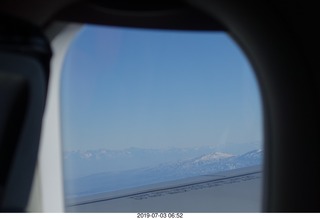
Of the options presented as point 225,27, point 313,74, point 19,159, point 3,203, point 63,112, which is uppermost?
point 225,27

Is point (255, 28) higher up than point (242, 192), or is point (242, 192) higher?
point (255, 28)

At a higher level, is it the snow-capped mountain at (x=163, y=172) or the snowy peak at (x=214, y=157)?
the snowy peak at (x=214, y=157)

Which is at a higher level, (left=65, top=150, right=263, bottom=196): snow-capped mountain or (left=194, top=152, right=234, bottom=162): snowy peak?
(left=194, top=152, right=234, bottom=162): snowy peak

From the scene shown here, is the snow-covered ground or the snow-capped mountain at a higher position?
the snow-capped mountain

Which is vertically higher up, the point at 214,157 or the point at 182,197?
the point at 214,157

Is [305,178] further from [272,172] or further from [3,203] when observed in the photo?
[3,203]

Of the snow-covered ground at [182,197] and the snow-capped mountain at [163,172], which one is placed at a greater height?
the snow-capped mountain at [163,172]

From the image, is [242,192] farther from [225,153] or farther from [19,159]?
[19,159]

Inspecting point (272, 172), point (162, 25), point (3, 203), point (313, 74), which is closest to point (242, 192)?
point (272, 172)

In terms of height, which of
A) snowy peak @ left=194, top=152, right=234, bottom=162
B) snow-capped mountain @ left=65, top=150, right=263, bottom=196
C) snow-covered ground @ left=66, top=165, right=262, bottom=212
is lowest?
snow-covered ground @ left=66, top=165, right=262, bottom=212

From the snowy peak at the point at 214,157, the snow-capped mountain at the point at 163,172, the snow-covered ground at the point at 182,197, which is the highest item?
the snowy peak at the point at 214,157

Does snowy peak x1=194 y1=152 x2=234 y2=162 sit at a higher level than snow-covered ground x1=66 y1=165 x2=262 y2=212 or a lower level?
higher
